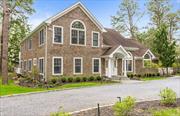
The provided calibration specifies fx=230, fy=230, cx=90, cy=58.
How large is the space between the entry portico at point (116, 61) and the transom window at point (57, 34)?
→ 5975 mm

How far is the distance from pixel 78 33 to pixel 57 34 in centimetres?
251

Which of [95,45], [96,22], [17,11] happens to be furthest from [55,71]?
[17,11]

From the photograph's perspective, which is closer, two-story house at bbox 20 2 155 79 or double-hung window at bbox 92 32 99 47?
two-story house at bbox 20 2 155 79

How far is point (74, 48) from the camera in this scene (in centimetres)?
2464

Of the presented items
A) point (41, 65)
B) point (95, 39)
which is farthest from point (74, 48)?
point (41, 65)

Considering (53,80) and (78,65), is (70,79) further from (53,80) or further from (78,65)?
(78,65)

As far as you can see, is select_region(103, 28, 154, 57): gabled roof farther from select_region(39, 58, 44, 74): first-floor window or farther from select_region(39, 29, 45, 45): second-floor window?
select_region(39, 58, 44, 74): first-floor window

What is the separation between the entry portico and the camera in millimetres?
27172

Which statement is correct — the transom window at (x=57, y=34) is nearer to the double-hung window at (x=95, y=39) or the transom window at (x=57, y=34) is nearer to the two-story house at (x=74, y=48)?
the two-story house at (x=74, y=48)

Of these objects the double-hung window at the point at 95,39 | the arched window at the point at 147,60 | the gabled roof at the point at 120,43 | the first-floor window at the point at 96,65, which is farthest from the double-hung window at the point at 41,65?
the arched window at the point at 147,60

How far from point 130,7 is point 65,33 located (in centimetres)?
2970

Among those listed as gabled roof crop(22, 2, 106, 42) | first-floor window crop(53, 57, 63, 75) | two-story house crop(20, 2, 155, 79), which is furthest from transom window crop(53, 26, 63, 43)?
first-floor window crop(53, 57, 63, 75)

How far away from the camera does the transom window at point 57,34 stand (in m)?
23.3

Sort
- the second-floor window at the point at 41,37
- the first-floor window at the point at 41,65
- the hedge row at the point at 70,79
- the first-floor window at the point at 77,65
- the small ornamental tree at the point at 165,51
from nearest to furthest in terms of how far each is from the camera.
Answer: the hedge row at the point at 70,79 → the first-floor window at the point at 41,65 → the second-floor window at the point at 41,37 → the first-floor window at the point at 77,65 → the small ornamental tree at the point at 165,51
